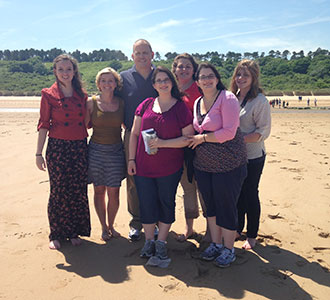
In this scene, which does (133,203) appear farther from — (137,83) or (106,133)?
(137,83)

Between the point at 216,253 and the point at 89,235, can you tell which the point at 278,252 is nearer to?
the point at 216,253

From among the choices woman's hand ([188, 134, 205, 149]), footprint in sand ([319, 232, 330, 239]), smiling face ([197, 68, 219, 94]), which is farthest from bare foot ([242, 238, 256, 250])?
smiling face ([197, 68, 219, 94])

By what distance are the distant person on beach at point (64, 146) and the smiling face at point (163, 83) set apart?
984mm

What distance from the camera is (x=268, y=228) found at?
398cm

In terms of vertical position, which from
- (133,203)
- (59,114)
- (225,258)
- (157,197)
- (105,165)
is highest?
(59,114)

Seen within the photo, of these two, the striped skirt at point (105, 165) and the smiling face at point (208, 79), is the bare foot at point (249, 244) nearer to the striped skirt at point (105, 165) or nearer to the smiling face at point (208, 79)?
the striped skirt at point (105, 165)

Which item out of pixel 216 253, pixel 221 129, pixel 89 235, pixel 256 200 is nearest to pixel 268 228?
pixel 256 200

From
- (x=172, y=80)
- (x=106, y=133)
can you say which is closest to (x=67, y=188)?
(x=106, y=133)

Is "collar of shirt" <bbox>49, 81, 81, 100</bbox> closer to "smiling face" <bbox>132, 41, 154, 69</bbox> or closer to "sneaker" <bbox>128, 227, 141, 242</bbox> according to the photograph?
"smiling face" <bbox>132, 41, 154, 69</bbox>

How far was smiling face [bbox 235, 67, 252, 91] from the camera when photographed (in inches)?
127

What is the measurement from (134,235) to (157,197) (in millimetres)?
781

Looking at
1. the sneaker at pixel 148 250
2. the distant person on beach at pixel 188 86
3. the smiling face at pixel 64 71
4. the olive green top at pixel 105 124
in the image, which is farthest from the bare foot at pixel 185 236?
the smiling face at pixel 64 71

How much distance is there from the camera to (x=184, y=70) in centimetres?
351

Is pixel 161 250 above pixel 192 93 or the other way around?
the other way around
